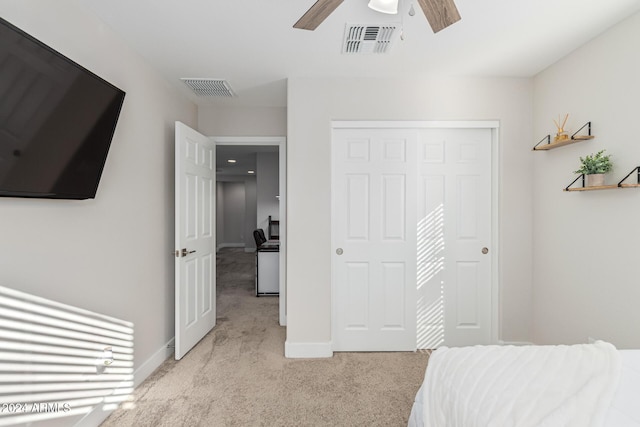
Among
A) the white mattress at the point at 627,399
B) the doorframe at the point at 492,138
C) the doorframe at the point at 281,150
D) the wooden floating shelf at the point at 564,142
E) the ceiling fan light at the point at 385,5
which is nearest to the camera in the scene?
the white mattress at the point at 627,399

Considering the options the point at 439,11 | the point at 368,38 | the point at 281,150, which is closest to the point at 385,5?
the point at 439,11

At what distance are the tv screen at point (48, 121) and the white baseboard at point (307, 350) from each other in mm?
1972

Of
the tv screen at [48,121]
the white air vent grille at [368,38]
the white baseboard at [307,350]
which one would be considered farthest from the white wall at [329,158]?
the tv screen at [48,121]

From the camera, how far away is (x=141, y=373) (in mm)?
2445

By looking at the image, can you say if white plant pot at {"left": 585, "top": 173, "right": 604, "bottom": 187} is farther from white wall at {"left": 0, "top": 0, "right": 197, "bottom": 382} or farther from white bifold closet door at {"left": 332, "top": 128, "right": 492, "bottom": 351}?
white wall at {"left": 0, "top": 0, "right": 197, "bottom": 382}

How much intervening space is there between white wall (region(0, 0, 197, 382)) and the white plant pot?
3.22 m

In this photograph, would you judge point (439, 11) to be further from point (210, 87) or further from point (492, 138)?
point (210, 87)

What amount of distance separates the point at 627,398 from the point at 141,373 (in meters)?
2.84

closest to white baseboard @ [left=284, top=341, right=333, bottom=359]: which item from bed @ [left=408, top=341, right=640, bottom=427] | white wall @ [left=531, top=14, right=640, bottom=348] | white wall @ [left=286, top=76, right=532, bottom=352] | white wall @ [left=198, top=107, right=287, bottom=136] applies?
white wall @ [left=286, top=76, right=532, bottom=352]

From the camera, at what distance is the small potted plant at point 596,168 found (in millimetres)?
2090

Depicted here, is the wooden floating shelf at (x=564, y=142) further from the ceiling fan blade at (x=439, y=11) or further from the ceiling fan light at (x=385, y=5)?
the ceiling fan light at (x=385, y=5)

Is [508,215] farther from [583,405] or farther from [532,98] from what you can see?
[583,405]

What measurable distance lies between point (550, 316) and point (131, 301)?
11.1ft

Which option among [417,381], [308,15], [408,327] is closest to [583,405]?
[417,381]
